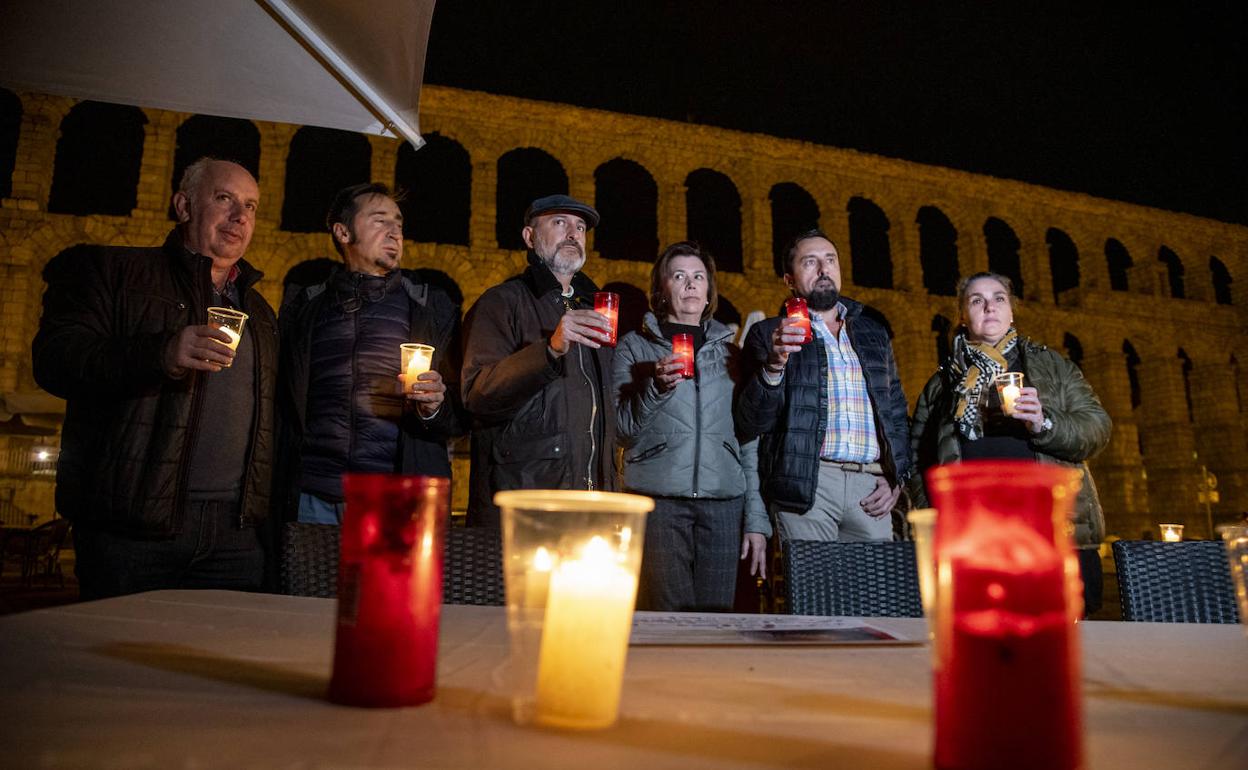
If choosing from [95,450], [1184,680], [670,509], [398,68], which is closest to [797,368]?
[670,509]

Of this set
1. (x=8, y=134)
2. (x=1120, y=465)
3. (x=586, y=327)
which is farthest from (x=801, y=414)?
(x=1120, y=465)

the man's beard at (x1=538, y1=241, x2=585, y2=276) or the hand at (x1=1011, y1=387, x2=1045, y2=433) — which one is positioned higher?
the man's beard at (x1=538, y1=241, x2=585, y2=276)

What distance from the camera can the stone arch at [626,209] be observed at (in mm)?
35625

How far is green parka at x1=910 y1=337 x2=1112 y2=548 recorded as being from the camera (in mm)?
3359

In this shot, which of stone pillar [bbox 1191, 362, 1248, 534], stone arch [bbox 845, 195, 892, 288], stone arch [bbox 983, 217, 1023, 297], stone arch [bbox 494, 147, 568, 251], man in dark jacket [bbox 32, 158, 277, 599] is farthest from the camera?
stone arch [bbox 845, 195, 892, 288]

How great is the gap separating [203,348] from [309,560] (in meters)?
0.71

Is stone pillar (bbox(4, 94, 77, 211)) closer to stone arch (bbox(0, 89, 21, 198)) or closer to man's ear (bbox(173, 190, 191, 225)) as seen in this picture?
stone arch (bbox(0, 89, 21, 198))

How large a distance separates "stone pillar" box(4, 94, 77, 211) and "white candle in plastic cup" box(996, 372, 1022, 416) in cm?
2176

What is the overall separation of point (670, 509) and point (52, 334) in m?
2.34

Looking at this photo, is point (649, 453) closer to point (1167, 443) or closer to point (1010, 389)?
point (1010, 389)

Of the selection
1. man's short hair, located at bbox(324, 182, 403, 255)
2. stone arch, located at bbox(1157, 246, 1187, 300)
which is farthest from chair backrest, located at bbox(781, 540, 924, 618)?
stone arch, located at bbox(1157, 246, 1187, 300)

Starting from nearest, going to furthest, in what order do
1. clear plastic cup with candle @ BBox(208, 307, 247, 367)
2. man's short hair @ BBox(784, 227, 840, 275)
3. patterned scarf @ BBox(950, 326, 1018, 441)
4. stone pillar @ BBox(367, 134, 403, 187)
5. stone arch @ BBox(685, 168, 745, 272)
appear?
clear plastic cup with candle @ BBox(208, 307, 247, 367) → patterned scarf @ BBox(950, 326, 1018, 441) → man's short hair @ BBox(784, 227, 840, 275) → stone pillar @ BBox(367, 134, 403, 187) → stone arch @ BBox(685, 168, 745, 272)

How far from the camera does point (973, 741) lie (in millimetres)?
517

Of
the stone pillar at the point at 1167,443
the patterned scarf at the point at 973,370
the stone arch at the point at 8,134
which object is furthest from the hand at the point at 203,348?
the stone pillar at the point at 1167,443
